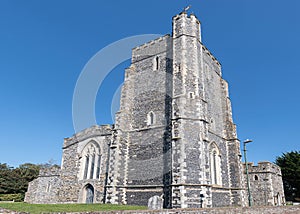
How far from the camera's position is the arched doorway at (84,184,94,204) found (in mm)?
18391

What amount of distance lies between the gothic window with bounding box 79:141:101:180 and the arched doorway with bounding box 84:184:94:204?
81 cm

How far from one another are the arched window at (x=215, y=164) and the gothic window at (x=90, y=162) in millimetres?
9196

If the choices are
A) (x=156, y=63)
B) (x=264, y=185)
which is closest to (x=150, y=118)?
(x=156, y=63)

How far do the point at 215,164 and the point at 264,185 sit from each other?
8.12 metres

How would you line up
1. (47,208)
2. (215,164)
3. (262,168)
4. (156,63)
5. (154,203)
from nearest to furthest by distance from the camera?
(47,208) → (154,203) → (215,164) → (156,63) → (262,168)

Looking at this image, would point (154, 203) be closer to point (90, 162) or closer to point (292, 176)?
point (90, 162)

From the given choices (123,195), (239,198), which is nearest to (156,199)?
(123,195)

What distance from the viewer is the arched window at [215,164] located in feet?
56.5

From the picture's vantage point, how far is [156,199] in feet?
44.2

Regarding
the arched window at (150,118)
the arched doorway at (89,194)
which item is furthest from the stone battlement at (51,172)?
the arched window at (150,118)

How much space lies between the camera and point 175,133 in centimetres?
1483

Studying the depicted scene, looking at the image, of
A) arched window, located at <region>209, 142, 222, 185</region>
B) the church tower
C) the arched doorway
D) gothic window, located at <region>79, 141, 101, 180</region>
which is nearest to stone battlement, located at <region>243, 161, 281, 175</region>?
the church tower

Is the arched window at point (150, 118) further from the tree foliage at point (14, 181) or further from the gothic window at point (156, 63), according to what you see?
the tree foliage at point (14, 181)

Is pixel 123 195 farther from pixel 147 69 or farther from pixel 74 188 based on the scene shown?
pixel 147 69
